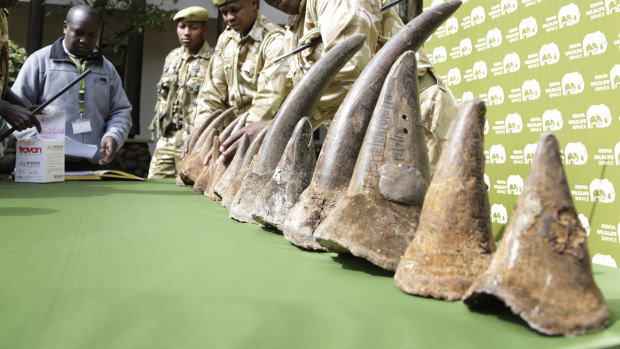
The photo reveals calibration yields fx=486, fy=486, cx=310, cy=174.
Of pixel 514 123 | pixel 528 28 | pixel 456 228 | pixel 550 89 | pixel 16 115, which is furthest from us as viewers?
pixel 16 115

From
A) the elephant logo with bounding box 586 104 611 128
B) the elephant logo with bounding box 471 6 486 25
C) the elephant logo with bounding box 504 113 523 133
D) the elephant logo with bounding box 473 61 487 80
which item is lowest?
the elephant logo with bounding box 504 113 523 133

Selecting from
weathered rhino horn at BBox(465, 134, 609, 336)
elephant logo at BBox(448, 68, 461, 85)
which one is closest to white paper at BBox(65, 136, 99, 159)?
elephant logo at BBox(448, 68, 461, 85)

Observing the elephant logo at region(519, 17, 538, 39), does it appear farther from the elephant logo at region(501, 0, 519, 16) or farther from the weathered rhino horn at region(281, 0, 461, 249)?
the weathered rhino horn at region(281, 0, 461, 249)

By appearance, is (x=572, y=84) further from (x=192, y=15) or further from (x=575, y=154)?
(x=192, y=15)

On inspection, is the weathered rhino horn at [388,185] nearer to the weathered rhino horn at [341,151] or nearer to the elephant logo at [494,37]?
the weathered rhino horn at [341,151]

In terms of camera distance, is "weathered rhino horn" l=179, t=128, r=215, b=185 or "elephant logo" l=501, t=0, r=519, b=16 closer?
"elephant logo" l=501, t=0, r=519, b=16

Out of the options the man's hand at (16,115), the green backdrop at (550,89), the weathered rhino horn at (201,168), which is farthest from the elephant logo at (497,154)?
the man's hand at (16,115)

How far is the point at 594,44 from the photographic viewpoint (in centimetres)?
200

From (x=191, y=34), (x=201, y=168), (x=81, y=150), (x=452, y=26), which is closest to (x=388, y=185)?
(x=452, y=26)

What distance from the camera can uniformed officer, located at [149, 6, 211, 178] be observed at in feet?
18.4

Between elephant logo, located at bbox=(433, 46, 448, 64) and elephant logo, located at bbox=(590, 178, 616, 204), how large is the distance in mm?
1151

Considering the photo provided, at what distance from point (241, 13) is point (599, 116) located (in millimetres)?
2798

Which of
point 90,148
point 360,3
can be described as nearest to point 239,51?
point 90,148

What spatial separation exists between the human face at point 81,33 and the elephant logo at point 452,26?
118 inches
